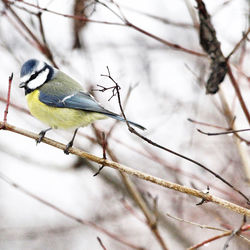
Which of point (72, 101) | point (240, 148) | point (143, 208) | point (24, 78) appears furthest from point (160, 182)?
point (24, 78)

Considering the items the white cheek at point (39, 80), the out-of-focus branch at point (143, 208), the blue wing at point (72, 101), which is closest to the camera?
the out-of-focus branch at point (143, 208)

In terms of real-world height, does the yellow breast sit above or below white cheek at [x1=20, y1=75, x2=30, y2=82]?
below

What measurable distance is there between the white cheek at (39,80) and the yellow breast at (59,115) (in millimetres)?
89

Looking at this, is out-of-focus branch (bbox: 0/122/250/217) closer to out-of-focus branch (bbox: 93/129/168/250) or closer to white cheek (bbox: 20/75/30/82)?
out-of-focus branch (bbox: 93/129/168/250)

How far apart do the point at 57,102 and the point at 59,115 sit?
0.09 meters

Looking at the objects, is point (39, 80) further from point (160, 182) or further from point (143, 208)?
point (160, 182)

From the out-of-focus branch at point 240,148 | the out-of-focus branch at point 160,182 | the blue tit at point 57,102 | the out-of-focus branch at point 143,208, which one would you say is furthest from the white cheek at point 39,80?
the out-of-focus branch at point 240,148

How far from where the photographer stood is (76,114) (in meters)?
2.72

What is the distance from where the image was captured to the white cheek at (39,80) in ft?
9.43

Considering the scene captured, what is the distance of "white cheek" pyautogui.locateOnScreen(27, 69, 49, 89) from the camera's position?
2.87 meters

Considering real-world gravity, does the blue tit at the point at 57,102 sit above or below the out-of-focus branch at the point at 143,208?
above

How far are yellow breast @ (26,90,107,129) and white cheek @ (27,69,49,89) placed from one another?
0.09 m

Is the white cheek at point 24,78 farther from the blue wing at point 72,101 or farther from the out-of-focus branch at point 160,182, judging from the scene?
the out-of-focus branch at point 160,182

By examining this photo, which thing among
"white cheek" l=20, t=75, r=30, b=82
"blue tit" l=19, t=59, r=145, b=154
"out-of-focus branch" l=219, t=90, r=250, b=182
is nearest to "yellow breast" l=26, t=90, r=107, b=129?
"blue tit" l=19, t=59, r=145, b=154
